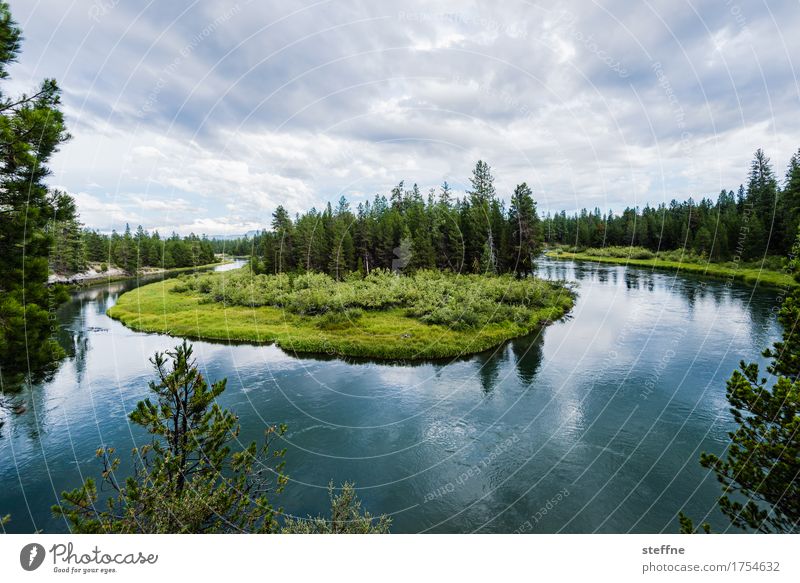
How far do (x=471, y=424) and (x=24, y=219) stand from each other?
18.8m

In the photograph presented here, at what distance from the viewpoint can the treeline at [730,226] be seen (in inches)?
2143

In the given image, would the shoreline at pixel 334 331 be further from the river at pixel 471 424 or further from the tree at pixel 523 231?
the tree at pixel 523 231

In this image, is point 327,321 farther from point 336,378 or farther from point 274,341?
point 336,378

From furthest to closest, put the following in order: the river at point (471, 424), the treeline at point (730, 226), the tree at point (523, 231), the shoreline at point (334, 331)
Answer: the tree at point (523, 231), the treeline at point (730, 226), the shoreline at point (334, 331), the river at point (471, 424)

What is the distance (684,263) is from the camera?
79125 millimetres

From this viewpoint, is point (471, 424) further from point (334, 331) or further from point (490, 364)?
point (334, 331)

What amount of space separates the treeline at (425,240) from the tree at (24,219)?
59.8 m

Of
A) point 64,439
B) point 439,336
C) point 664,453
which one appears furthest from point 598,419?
point 64,439

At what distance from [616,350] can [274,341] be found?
30.2 meters

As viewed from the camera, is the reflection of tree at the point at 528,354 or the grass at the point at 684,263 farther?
the grass at the point at 684,263

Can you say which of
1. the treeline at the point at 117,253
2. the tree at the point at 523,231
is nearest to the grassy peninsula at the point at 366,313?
the tree at the point at 523,231

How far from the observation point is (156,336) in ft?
130

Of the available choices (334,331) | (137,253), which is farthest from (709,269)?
(137,253)

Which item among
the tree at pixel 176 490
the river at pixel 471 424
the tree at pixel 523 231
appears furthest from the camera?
the tree at pixel 523 231
